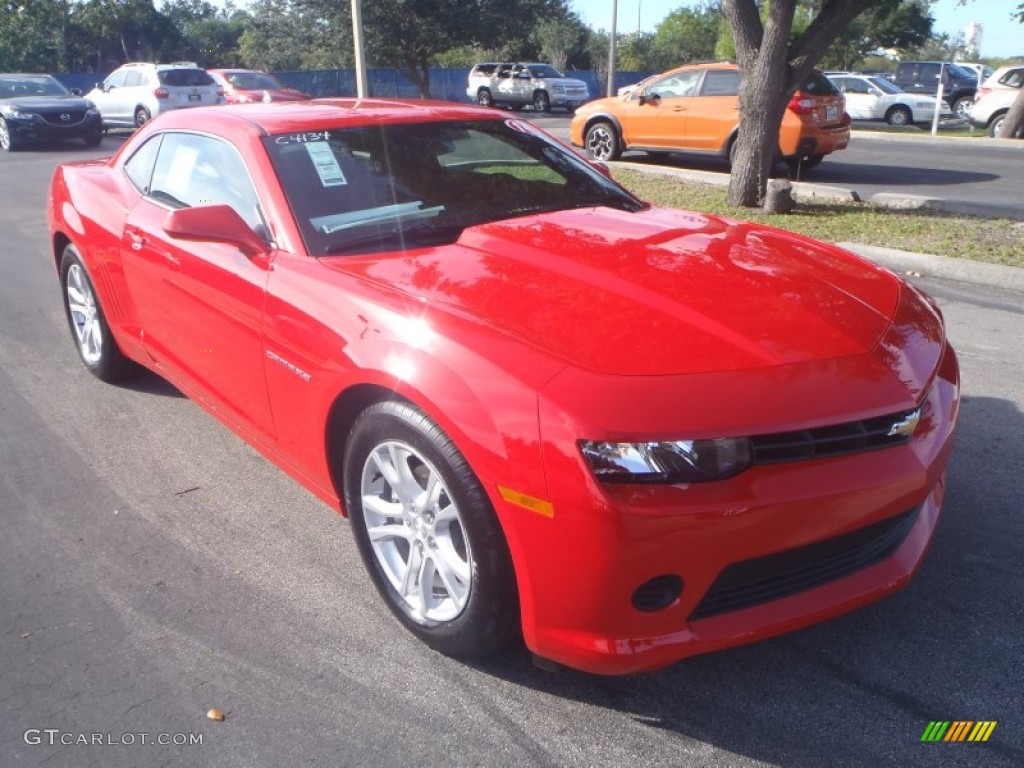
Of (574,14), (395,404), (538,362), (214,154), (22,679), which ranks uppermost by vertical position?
(574,14)

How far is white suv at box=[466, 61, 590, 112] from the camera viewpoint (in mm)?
33375

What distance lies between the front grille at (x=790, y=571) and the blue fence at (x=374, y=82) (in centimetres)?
3239

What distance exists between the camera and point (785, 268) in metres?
3.13

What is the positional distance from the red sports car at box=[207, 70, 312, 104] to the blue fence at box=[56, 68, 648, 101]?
9369 mm

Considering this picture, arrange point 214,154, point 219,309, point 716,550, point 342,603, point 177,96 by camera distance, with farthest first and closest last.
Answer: point 177,96, point 214,154, point 219,309, point 342,603, point 716,550

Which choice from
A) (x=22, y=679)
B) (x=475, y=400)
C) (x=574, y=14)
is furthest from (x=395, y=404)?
(x=574, y=14)

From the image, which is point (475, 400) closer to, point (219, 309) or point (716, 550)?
point (716, 550)

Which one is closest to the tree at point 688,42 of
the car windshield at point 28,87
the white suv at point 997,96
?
the white suv at point 997,96

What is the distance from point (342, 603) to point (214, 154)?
2.04m

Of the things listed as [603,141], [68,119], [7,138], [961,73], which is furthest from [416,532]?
[961,73]

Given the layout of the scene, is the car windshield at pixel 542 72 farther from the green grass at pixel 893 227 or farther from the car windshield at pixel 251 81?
the green grass at pixel 893 227

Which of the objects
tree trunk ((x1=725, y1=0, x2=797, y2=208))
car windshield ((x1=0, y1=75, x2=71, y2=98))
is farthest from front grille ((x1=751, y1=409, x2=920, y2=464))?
car windshield ((x1=0, y1=75, x2=71, y2=98))

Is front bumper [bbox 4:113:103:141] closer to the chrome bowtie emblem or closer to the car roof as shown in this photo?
the car roof

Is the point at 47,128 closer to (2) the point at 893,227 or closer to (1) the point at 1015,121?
(2) the point at 893,227
